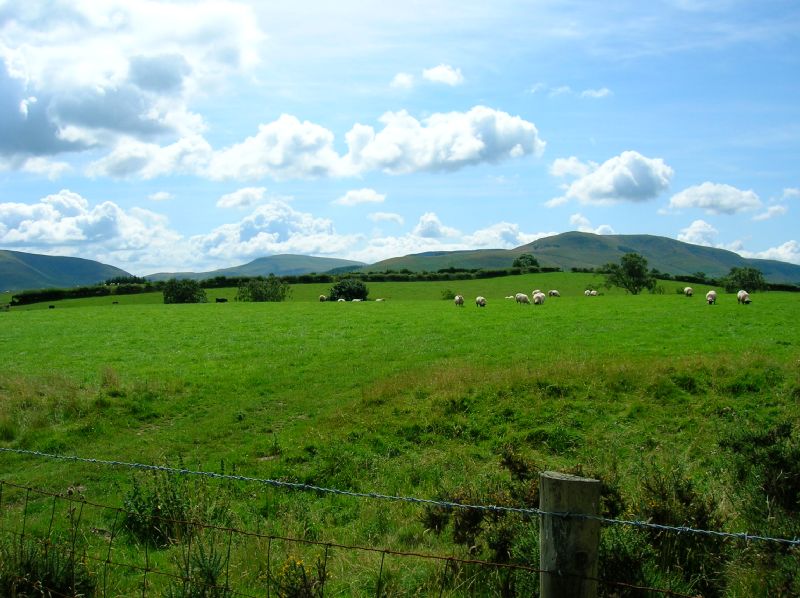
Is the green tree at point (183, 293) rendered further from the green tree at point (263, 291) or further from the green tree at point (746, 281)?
the green tree at point (746, 281)

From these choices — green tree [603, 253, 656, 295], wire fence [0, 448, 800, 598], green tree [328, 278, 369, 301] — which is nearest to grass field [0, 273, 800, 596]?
wire fence [0, 448, 800, 598]

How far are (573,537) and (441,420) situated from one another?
11.8 m

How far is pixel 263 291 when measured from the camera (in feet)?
317

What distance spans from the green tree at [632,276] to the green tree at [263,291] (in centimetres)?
4834

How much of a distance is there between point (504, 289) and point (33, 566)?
311 ft

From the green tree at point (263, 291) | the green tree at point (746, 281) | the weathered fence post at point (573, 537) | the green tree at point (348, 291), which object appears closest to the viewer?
the weathered fence post at point (573, 537)

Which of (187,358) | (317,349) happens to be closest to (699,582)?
(317,349)

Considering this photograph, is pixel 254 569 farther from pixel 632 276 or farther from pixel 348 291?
pixel 632 276

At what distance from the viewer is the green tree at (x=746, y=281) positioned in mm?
95938

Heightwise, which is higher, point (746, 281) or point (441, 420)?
point (746, 281)

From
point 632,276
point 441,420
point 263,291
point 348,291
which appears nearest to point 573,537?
point 441,420

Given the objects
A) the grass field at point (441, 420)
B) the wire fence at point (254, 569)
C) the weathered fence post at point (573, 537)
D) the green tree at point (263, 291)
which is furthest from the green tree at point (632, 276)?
the weathered fence post at point (573, 537)

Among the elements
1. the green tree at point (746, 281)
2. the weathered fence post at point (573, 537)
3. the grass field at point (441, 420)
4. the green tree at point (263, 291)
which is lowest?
the grass field at point (441, 420)

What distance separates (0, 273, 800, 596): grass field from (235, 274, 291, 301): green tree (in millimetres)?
64621
